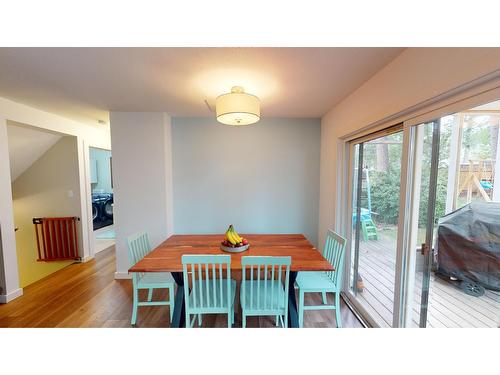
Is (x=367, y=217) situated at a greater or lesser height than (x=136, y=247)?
greater

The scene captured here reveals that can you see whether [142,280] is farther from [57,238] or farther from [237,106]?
[57,238]

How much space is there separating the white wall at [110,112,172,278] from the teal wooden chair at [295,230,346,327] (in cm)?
198

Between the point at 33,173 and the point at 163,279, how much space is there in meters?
3.46

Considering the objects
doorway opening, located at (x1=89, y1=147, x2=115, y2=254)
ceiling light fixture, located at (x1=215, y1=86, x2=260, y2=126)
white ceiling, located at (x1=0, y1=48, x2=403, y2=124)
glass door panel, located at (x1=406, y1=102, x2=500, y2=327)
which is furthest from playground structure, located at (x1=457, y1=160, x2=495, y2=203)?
doorway opening, located at (x1=89, y1=147, x2=115, y2=254)

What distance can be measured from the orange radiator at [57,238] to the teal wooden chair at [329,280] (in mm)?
3794

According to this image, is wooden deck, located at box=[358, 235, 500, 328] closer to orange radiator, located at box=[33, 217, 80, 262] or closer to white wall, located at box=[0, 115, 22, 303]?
white wall, located at box=[0, 115, 22, 303]

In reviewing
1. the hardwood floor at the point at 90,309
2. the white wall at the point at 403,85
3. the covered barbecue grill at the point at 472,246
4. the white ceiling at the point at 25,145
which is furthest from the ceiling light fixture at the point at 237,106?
the white ceiling at the point at 25,145

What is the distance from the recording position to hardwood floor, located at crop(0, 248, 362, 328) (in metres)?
1.93

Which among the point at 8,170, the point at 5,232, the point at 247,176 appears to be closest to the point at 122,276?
the point at 5,232

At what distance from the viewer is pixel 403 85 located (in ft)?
4.35

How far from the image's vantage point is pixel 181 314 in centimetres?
179

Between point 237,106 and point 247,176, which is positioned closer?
point 237,106

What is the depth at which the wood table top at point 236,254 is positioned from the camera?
1587 millimetres

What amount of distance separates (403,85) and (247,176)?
208 cm
